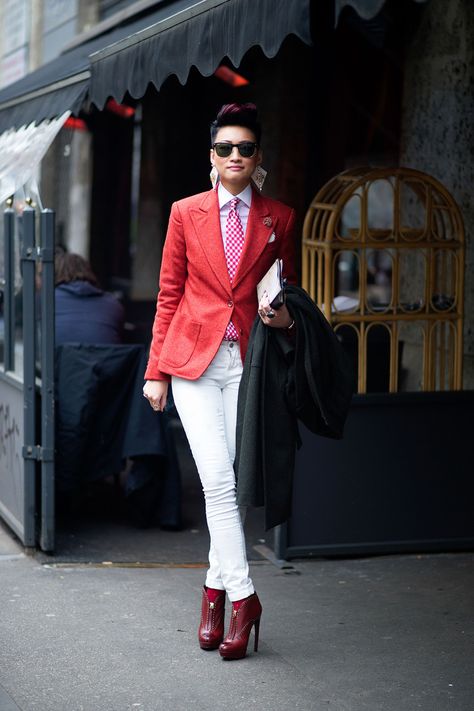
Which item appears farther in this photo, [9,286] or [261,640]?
[9,286]

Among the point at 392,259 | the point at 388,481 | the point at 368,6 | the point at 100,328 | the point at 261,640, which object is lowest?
the point at 261,640

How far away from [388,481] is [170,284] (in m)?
1.96

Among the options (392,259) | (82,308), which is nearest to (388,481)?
(392,259)

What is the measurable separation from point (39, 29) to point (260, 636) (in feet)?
39.1

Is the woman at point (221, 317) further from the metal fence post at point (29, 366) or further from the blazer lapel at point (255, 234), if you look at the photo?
the metal fence post at point (29, 366)

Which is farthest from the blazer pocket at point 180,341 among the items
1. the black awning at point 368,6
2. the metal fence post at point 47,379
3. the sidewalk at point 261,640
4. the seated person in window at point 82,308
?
the seated person in window at point 82,308

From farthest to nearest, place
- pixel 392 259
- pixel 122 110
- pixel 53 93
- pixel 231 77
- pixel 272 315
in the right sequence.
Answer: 1. pixel 122 110
2. pixel 231 77
3. pixel 53 93
4. pixel 392 259
5. pixel 272 315

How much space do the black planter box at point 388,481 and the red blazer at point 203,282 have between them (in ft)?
4.90

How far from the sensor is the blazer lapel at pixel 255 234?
450 cm

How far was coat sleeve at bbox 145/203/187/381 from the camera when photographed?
4.58 metres

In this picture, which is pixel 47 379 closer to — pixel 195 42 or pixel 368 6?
pixel 195 42

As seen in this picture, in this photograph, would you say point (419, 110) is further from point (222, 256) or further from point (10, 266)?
point (222, 256)

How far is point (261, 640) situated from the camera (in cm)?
482

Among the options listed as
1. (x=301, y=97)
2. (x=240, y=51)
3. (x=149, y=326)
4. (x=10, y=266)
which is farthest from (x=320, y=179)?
(x=240, y=51)
